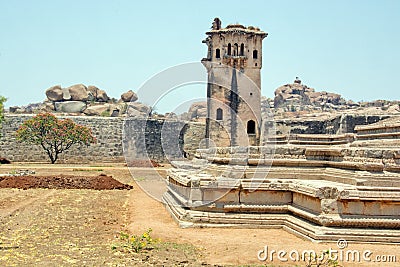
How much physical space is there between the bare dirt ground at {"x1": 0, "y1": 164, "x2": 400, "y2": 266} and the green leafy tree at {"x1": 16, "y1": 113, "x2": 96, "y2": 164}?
681 inches

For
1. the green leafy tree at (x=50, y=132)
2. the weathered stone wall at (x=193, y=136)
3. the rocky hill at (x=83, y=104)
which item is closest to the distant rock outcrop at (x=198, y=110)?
the rocky hill at (x=83, y=104)

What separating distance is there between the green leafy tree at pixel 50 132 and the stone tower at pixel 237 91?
26.5ft

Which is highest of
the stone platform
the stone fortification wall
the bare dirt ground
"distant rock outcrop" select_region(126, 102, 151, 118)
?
"distant rock outcrop" select_region(126, 102, 151, 118)

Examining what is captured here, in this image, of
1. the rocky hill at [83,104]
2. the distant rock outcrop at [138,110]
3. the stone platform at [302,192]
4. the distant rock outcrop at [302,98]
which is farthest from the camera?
the distant rock outcrop at [302,98]

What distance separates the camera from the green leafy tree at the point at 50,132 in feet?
95.6

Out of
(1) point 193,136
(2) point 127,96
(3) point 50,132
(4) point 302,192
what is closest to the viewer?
(4) point 302,192

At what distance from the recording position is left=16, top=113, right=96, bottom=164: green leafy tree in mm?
29125

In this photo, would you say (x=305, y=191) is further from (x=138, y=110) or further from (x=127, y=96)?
(x=127, y=96)

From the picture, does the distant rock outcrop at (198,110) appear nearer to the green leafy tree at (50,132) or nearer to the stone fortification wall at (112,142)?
the stone fortification wall at (112,142)

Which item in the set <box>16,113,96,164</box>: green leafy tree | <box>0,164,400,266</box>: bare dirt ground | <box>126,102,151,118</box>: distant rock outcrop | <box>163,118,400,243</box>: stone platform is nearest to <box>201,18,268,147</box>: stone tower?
<box>16,113,96,164</box>: green leafy tree

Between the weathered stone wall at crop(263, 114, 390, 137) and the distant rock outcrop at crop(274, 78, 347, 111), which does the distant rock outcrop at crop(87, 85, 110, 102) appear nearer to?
the distant rock outcrop at crop(274, 78, 347, 111)

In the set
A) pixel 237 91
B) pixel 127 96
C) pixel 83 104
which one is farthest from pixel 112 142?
pixel 127 96

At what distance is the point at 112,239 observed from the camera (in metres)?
7.73

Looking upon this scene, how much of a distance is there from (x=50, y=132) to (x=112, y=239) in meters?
23.0
